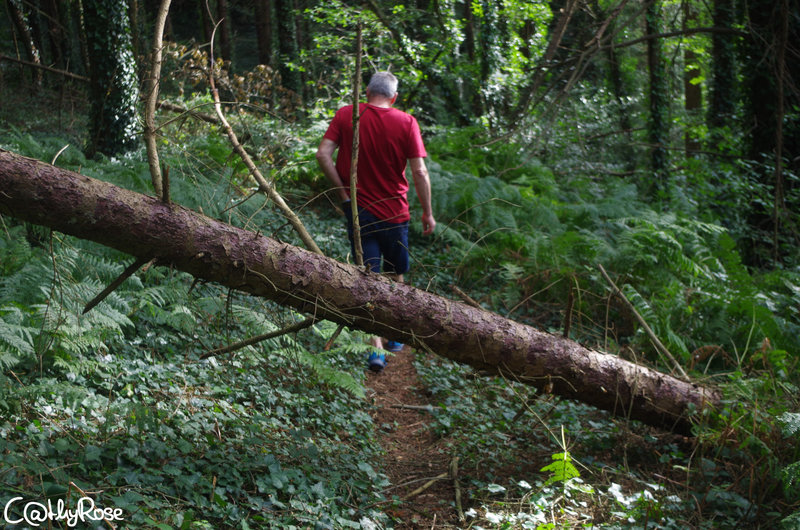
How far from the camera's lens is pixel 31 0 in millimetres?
15805

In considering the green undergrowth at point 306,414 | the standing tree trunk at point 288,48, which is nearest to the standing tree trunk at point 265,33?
the standing tree trunk at point 288,48

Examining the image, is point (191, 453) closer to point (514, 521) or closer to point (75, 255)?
point (514, 521)

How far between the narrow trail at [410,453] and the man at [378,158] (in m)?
0.51

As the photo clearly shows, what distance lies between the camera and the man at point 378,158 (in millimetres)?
5188

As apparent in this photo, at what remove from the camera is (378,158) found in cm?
525

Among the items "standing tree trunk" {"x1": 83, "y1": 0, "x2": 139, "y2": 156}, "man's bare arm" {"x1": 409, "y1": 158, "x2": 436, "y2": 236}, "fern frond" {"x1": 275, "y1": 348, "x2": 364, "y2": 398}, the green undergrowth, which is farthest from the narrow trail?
"standing tree trunk" {"x1": 83, "y1": 0, "x2": 139, "y2": 156}

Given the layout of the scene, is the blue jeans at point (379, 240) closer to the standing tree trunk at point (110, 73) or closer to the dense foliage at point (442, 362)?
the dense foliage at point (442, 362)

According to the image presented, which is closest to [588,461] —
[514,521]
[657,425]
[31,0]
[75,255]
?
[657,425]

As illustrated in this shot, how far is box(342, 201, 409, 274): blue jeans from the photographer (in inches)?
211

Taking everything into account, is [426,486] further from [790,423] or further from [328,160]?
[328,160]

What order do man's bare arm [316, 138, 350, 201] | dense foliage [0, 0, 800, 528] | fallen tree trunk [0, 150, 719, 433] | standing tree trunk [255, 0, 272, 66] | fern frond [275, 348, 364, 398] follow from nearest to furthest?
fallen tree trunk [0, 150, 719, 433], dense foliage [0, 0, 800, 528], fern frond [275, 348, 364, 398], man's bare arm [316, 138, 350, 201], standing tree trunk [255, 0, 272, 66]

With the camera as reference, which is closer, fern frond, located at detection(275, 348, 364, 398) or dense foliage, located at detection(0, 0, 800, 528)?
dense foliage, located at detection(0, 0, 800, 528)

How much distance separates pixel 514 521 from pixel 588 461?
1.22 meters
